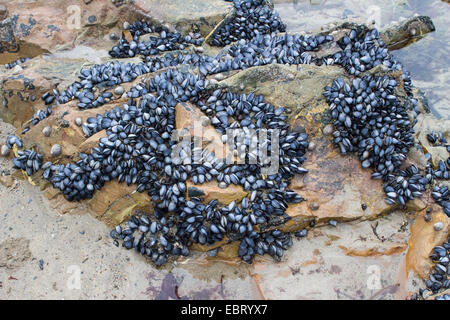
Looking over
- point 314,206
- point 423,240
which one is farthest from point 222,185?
point 423,240

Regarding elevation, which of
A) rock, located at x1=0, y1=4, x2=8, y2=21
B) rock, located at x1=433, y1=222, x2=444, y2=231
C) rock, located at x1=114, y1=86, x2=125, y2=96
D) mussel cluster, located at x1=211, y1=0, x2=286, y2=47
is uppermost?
mussel cluster, located at x1=211, y1=0, x2=286, y2=47

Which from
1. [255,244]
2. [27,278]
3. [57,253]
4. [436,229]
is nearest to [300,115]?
[255,244]

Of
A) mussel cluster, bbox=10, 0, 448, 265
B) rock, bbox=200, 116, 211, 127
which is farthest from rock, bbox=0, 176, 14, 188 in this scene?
rock, bbox=200, 116, 211, 127

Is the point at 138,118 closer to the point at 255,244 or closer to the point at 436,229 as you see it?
the point at 255,244

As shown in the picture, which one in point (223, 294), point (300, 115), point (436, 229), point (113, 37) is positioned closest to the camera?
point (223, 294)

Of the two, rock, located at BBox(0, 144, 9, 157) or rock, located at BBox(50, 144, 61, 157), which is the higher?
rock, located at BBox(50, 144, 61, 157)

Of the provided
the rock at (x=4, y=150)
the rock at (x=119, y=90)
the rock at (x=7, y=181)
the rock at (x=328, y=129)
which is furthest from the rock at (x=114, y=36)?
the rock at (x=328, y=129)

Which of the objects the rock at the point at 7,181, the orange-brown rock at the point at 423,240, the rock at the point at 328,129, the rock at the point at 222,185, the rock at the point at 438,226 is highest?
the rock at the point at 328,129

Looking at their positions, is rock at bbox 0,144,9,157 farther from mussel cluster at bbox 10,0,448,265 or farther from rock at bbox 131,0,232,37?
rock at bbox 131,0,232,37

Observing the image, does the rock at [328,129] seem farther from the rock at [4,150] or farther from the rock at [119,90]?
the rock at [4,150]

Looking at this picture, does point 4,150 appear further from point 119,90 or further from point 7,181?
point 119,90

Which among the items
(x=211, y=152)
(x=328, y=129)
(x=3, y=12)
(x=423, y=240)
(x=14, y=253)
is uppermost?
(x=3, y=12)
